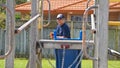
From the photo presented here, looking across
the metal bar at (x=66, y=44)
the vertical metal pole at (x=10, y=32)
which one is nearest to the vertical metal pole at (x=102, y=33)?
the vertical metal pole at (x=10, y=32)

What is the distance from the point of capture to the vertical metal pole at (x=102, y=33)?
4527mm

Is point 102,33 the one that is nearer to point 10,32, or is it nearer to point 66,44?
point 10,32

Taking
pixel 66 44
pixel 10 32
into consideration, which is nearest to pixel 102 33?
pixel 10 32

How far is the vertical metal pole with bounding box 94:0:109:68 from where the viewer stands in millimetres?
4527

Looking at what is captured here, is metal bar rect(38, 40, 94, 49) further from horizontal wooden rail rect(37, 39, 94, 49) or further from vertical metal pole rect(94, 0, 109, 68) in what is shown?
vertical metal pole rect(94, 0, 109, 68)

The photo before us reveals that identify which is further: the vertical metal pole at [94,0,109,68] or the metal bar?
the metal bar

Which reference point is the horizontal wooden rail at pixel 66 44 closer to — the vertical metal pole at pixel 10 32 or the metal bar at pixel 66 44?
the metal bar at pixel 66 44

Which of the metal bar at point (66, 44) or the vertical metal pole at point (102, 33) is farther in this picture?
the metal bar at point (66, 44)

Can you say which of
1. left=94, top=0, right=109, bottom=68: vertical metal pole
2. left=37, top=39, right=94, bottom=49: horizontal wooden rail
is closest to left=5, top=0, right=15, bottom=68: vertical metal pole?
left=94, top=0, right=109, bottom=68: vertical metal pole

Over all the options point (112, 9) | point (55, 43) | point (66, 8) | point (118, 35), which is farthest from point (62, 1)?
A: point (55, 43)

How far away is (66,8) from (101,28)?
24.2 metres

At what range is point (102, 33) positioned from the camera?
459cm

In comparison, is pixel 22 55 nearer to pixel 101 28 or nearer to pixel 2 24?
pixel 2 24

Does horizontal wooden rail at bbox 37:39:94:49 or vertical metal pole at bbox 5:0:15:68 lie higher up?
vertical metal pole at bbox 5:0:15:68
